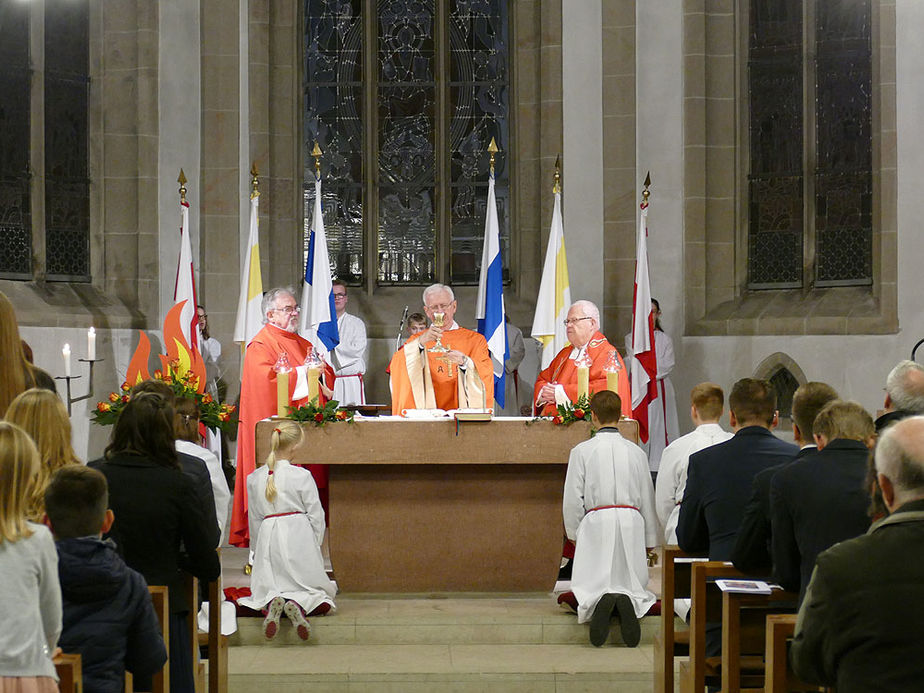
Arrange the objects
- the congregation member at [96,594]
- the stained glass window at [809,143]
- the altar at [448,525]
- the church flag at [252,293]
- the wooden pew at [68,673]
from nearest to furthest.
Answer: the wooden pew at [68,673] → the congregation member at [96,594] → the altar at [448,525] → the church flag at [252,293] → the stained glass window at [809,143]

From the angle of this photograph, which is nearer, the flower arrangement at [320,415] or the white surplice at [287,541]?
the white surplice at [287,541]

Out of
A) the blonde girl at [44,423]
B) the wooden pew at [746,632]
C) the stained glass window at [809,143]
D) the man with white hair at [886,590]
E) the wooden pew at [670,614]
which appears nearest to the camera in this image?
the man with white hair at [886,590]

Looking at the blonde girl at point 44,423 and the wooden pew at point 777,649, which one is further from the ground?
the blonde girl at point 44,423

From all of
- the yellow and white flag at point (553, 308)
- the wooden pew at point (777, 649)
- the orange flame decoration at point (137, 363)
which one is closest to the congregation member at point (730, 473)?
the wooden pew at point (777, 649)

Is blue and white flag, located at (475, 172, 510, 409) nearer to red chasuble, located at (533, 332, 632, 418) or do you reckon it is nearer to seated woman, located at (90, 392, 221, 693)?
red chasuble, located at (533, 332, 632, 418)

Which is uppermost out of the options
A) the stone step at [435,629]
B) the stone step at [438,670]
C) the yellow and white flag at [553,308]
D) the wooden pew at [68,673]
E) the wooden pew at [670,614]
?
the yellow and white flag at [553,308]

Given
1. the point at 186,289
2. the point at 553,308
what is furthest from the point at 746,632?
the point at 186,289

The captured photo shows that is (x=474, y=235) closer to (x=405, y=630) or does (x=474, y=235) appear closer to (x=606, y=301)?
(x=606, y=301)

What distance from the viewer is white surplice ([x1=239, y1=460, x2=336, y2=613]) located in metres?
7.52

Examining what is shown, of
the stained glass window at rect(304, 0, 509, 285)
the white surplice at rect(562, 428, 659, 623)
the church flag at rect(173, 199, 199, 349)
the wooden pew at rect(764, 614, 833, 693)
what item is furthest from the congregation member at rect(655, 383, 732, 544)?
the stained glass window at rect(304, 0, 509, 285)

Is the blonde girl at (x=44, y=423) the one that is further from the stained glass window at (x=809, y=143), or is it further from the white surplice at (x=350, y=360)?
the stained glass window at (x=809, y=143)

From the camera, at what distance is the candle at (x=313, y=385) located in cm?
830

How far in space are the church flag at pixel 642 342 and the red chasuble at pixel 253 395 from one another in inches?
114

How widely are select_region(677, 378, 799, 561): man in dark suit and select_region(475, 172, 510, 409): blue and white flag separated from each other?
172 inches
